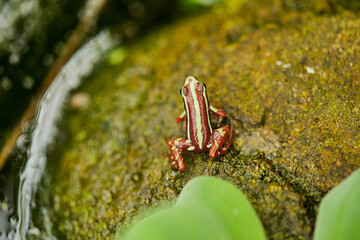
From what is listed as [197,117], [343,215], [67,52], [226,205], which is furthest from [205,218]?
[67,52]

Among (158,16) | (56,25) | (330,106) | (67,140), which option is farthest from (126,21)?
(330,106)

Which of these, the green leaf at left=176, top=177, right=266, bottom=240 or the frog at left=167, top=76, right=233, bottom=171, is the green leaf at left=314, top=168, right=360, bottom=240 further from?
the frog at left=167, top=76, right=233, bottom=171

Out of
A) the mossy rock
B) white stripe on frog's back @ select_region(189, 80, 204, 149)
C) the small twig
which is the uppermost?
the small twig

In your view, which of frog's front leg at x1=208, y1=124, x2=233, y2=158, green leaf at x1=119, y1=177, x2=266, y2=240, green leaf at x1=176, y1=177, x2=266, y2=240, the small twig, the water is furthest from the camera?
the small twig

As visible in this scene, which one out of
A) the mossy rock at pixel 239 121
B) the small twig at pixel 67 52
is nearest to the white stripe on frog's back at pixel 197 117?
the mossy rock at pixel 239 121

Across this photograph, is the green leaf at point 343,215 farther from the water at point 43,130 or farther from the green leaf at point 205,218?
the water at point 43,130

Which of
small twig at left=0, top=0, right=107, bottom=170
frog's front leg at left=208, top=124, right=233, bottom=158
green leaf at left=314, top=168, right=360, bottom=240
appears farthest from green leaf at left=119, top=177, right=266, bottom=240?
small twig at left=0, top=0, right=107, bottom=170

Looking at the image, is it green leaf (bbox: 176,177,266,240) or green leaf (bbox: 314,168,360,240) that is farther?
green leaf (bbox: 176,177,266,240)
